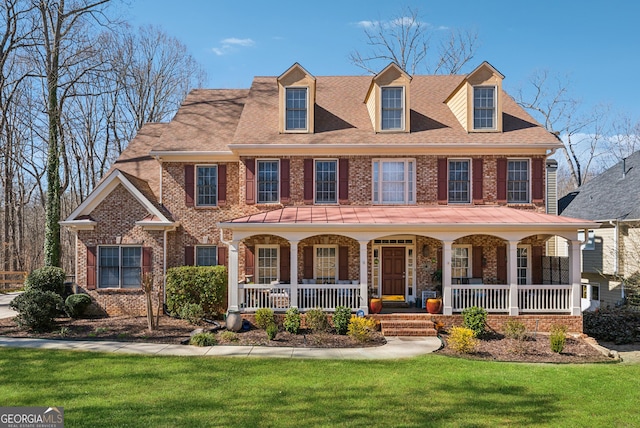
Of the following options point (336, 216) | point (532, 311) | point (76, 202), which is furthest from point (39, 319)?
point (76, 202)

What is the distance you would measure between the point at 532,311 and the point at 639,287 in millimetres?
3276

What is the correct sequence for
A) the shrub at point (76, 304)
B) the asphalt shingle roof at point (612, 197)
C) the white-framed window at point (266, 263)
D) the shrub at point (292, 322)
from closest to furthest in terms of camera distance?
the shrub at point (292, 322), the shrub at point (76, 304), the white-framed window at point (266, 263), the asphalt shingle roof at point (612, 197)

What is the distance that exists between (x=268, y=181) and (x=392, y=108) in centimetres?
575

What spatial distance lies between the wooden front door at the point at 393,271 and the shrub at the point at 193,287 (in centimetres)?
621

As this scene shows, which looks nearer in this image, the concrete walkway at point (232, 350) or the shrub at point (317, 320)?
the concrete walkway at point (232, 350)

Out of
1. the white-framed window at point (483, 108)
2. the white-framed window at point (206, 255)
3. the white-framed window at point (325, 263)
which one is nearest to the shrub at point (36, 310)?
the white-framed window at point (206, 255)

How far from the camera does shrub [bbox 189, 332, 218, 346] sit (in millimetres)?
12188

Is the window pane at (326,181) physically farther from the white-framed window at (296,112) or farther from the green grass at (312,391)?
the green grass at (312,391)

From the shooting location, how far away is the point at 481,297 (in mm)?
14945

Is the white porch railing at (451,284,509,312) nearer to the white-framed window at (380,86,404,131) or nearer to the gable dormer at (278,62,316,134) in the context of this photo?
the white-framed window at (380,86,404,131)

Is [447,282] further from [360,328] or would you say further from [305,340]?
[305,340]

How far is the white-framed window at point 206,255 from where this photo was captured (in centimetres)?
1752

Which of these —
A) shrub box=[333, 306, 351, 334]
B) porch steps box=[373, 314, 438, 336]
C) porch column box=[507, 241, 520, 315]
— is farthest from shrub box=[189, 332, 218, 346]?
porch column box=[507, 241, 520, 315]

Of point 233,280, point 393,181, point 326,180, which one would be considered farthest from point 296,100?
point 233,280
